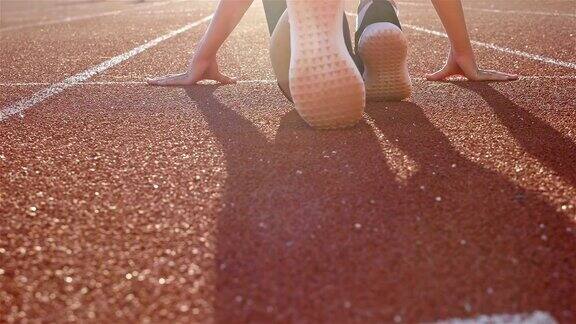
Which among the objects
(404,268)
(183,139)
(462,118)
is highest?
(404,268)

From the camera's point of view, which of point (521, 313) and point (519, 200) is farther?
point (519, 200)

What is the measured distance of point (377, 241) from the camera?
1.47 meters

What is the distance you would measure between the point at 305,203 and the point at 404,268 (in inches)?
15.6

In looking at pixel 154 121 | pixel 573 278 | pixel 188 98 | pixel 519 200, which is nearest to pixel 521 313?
pixel 573 278

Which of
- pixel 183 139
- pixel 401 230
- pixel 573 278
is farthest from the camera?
pixel 183 139

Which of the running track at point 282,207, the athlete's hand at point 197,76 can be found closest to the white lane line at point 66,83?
the running track at point 282,207

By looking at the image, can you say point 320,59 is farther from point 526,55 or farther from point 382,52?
point 526,55

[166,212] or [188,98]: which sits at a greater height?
[166,212]

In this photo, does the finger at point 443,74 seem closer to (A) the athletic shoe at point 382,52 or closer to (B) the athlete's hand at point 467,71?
(B) the athlete's hand at point 467,71

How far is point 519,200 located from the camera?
1.68 metres

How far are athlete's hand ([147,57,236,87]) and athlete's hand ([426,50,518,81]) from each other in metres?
0.99

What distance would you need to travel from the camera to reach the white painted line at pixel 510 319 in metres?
1.16

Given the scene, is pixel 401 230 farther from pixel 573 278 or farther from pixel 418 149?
pixel 418 149

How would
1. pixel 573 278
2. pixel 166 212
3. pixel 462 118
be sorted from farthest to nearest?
1. pixel 462 118
2. pixel 166 212
3. pixel 573 278
